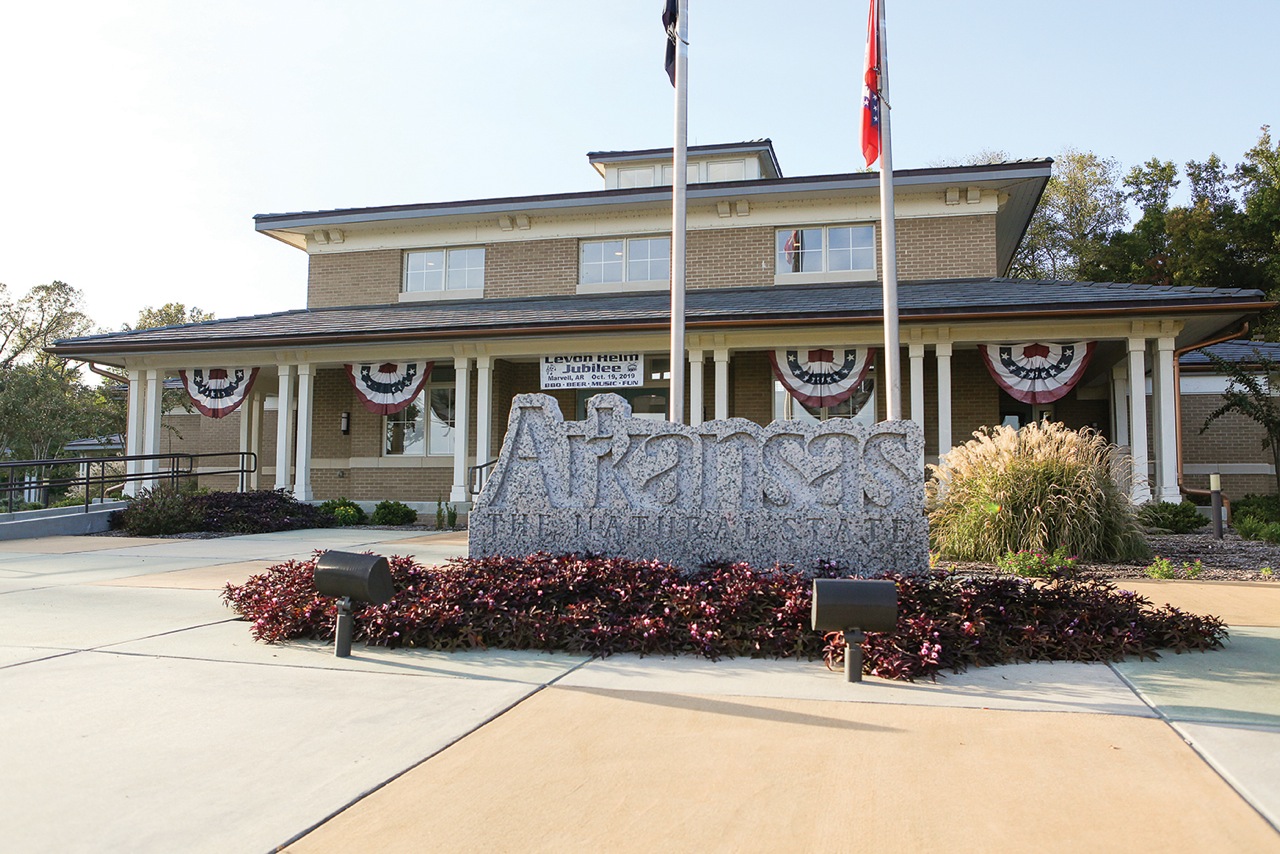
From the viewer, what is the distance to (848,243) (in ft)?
59.4

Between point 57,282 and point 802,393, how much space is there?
1807 inches

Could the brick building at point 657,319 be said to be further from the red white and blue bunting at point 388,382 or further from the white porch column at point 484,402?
the red white and blue bunting at point 388,382

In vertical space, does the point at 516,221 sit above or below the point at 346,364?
above

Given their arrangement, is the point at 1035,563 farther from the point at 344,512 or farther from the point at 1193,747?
the point at 344,512

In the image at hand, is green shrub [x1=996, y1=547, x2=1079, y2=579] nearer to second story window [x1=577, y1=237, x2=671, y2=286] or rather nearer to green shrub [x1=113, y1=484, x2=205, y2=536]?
second story window [x1=577, y1=237, x2=671, y2=286]

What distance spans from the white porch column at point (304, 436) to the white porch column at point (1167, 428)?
1556cm

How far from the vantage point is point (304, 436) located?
18.0m

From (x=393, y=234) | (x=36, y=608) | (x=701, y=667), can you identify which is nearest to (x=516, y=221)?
(x=393, y=234)

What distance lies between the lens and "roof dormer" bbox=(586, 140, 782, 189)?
2306cm

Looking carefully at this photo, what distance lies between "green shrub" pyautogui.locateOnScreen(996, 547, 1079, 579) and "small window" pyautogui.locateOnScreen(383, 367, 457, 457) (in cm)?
1316

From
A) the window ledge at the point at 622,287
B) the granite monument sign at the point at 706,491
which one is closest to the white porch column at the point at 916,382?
the window ledge at the point at 622,287

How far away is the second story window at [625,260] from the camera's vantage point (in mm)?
19047

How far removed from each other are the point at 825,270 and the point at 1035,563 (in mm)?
10534

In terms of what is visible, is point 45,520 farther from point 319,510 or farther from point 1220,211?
point 1220,211
